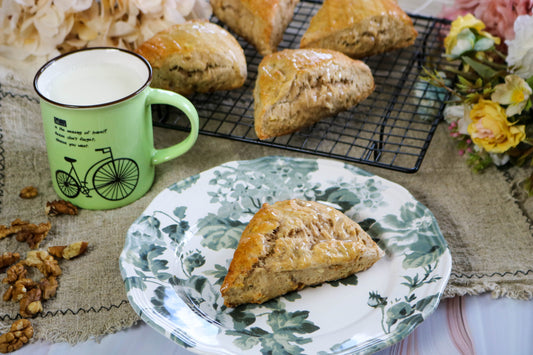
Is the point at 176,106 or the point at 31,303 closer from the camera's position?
the point at 31,303

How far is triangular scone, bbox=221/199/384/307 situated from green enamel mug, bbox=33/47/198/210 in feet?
1.51

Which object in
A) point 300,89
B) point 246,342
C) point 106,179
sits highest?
point 300,89

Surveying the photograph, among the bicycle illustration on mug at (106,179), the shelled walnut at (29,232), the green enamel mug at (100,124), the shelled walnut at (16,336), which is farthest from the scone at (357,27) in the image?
the shelled walnut at (16,336)

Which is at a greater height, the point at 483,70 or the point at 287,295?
the point at 483,70

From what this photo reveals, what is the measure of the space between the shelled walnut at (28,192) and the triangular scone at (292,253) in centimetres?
74

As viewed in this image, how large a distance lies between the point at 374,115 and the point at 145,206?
0.78 metres

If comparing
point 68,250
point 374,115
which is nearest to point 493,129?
point 374,115

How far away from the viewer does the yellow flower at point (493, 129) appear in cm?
188

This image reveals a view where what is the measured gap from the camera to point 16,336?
1.44 m

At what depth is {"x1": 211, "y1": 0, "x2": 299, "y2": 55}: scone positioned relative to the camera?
2258 mm

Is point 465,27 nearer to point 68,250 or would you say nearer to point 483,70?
point 483,70

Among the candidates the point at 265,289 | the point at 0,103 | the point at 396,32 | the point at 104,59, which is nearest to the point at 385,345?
the point at 265,289

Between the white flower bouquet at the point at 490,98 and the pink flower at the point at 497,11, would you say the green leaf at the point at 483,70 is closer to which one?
the white flower bouquet at the point at 490,98

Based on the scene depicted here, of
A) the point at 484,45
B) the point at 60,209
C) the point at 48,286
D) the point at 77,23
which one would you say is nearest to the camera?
the point at 48,286
